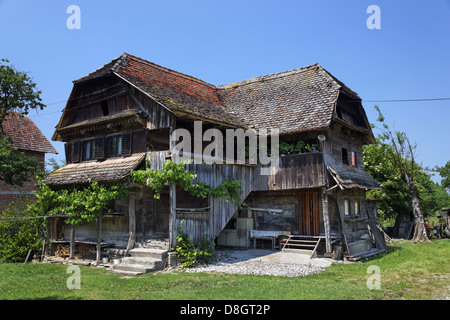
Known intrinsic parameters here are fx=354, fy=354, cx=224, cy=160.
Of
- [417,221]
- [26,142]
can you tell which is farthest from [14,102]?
[417,221]

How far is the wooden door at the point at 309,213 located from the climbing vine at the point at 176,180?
4361mm

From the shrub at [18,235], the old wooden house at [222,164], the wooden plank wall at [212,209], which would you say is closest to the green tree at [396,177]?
the old wooden house at [222,164]

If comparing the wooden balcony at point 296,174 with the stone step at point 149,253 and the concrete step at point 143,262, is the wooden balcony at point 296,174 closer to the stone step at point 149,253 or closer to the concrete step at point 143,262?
the stone step at point 149,253

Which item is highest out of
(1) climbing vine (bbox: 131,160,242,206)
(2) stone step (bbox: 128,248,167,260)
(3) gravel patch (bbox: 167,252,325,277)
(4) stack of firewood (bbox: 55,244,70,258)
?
(1) climbing vine (bbox: 131,160,242,206)

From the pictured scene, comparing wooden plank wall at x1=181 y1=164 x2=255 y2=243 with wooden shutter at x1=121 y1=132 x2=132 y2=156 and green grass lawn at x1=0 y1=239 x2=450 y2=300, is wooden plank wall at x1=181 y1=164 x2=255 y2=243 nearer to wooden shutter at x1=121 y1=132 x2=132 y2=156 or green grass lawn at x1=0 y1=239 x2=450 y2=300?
green grass lawn at x1=0 y1=239 x2=450 y2=300

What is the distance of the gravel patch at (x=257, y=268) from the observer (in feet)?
39.3

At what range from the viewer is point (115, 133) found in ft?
53.1

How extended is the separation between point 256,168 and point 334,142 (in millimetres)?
4023

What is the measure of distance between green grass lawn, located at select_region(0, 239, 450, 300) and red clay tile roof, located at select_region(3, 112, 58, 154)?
14.9 metres

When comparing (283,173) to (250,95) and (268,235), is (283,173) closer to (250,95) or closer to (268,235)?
(268,235)

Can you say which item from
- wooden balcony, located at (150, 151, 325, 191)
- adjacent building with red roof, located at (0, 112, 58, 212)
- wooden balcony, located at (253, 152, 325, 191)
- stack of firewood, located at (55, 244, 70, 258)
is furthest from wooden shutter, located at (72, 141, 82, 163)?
wooden balcony, located at (253, 152, 325, 191)

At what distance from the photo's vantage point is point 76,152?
58.4ft

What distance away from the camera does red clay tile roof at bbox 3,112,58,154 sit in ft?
83.9

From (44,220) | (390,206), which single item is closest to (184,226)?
(44,220)
